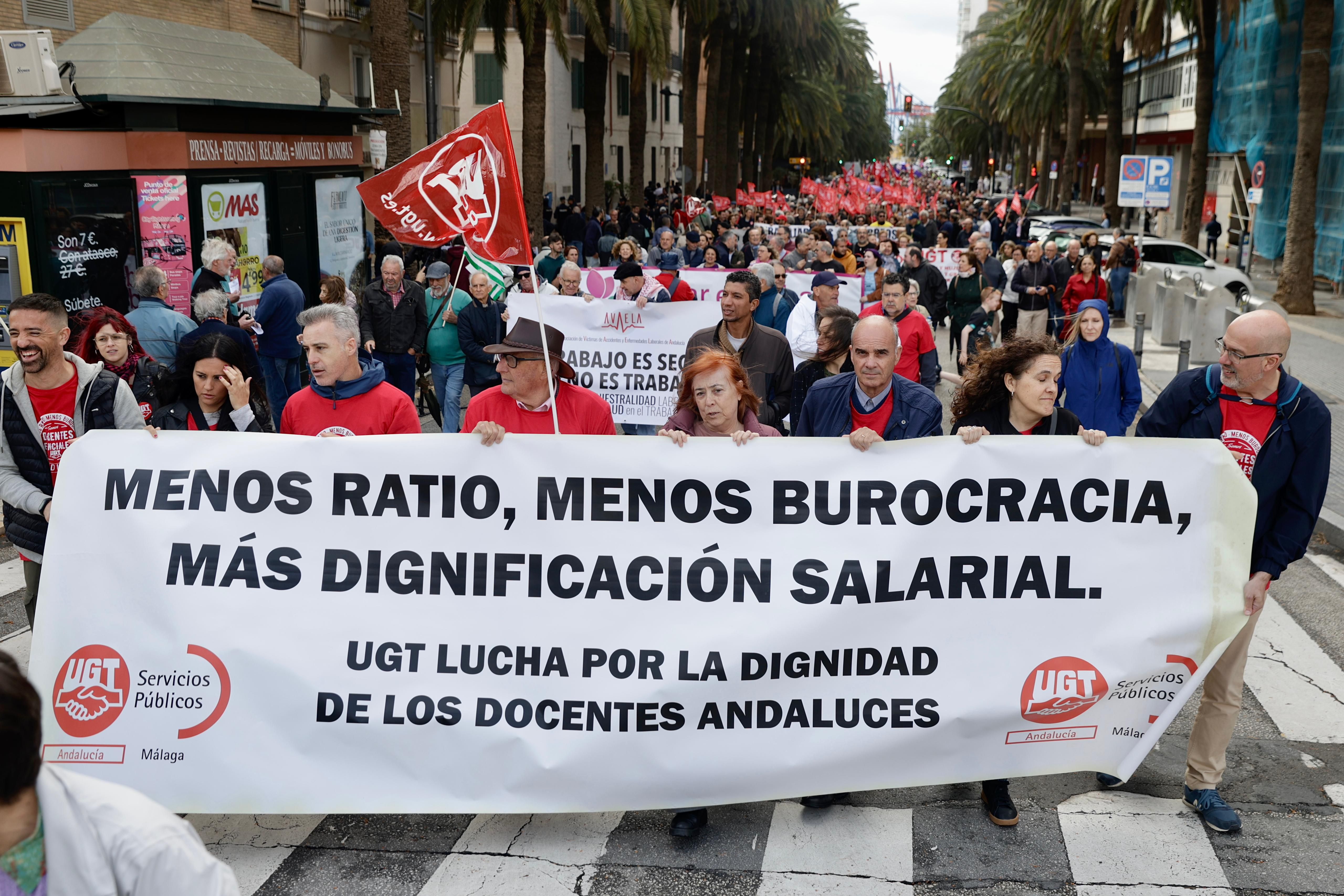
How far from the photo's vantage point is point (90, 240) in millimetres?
12312

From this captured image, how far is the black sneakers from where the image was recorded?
4598 millimetres

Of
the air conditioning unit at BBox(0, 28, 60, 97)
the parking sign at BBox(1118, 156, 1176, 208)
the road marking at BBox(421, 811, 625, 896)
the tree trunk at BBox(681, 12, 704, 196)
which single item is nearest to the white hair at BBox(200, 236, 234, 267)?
the air conditioning unit at BBox(0, 28, 60, 97)

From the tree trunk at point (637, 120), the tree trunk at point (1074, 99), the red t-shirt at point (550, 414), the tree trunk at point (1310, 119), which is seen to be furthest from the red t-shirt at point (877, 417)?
the tree trunk at point (1074, 99)

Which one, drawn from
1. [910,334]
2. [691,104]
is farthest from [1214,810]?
[691,104]

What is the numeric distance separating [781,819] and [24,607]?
472 centimetres

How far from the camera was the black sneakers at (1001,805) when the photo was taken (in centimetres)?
460

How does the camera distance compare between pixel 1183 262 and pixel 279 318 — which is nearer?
pixel 279 318

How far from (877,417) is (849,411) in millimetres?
121

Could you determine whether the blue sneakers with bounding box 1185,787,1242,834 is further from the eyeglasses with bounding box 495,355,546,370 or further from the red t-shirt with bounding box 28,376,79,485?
the red t-shirt with bounding box 28,376,79,485

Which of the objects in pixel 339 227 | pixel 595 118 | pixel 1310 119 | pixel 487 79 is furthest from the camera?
pixel 487 79

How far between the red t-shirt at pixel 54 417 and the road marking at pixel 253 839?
5.13 feet

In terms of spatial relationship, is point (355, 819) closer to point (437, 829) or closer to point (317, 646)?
point (437, 829)

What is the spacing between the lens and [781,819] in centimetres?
467

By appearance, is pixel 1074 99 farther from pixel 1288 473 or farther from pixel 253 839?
pixel 253 839
